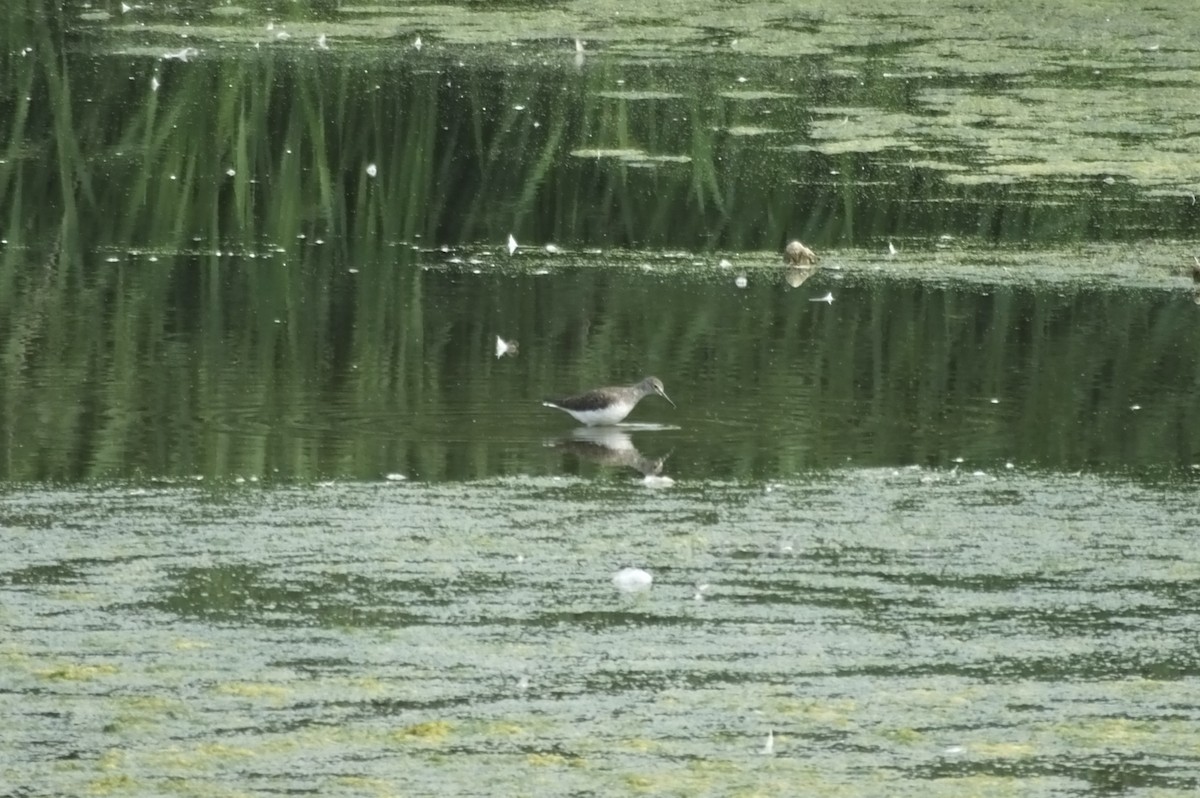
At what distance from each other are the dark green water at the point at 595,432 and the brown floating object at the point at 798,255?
126 millimetres

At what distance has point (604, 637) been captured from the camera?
5633mm

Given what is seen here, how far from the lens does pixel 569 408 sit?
8.02 metres

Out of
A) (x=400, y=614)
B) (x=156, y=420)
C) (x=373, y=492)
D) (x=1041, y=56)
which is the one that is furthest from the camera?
(x=1041, y=56)

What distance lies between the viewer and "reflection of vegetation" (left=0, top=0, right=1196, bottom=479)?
833 cm

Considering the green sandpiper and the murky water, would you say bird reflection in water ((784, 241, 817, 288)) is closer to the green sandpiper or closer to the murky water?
the green sandpiper

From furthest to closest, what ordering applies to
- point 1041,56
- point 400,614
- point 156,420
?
1. point 1041,56
2. point 156,420
3. point 400,614

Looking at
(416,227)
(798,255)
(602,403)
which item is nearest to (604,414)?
(602,403)

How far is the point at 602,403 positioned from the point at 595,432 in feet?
0.48

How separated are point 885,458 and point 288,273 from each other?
4023 mm

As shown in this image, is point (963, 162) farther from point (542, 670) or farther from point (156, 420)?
point (542, 670)

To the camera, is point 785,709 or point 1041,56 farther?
point 1041,56

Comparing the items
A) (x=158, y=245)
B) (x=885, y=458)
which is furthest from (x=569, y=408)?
(x=158, y=245)

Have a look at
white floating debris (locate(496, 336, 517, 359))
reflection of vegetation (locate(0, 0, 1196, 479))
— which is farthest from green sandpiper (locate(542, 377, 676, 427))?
white floating debris (locate(496, 336, 517, 359))

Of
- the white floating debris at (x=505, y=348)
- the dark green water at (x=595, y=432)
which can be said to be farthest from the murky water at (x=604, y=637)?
the white floating debris at (x=505, y=348)
